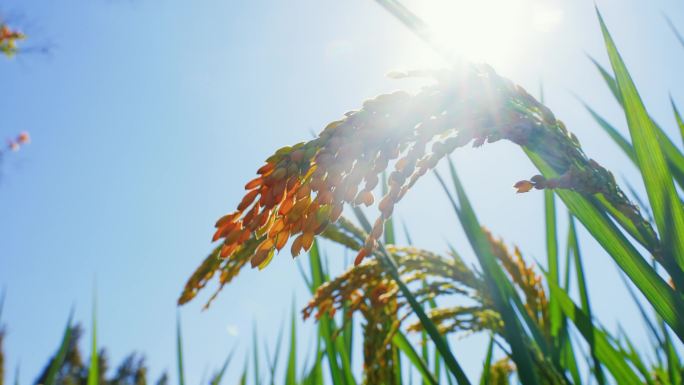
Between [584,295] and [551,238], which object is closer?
[584,295]

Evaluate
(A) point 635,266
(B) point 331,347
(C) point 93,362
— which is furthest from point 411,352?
(C) point 93,362

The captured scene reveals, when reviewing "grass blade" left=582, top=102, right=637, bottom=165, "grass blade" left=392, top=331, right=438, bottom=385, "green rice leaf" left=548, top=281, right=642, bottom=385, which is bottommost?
"green rice leaf" left=548, top=281, right=642, bottom=385

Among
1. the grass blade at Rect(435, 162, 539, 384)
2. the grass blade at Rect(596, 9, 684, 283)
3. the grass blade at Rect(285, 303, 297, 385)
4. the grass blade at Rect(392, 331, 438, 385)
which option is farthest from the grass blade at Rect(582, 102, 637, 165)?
the grass blade at Rect(285, 303, 297, 385)

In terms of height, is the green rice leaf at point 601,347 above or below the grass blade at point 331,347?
below

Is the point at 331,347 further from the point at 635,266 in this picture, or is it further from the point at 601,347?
the point at 635,266

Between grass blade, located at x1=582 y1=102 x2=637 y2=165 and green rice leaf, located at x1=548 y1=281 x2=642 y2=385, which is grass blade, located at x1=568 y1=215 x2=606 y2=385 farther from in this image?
grass blade, located at x1=582 y1=102 x2=637 y2=165

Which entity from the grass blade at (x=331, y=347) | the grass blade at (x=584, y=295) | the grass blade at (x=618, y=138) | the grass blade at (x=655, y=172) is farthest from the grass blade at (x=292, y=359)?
the grass blade at (x=655, y=172)

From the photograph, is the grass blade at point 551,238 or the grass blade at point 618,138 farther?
the grass blade at point 551,238

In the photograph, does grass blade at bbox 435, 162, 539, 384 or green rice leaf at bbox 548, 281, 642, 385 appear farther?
green rice leaf at bbox 548, 281, 642, 385

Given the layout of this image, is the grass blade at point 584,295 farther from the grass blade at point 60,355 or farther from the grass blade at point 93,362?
the grass blade at point 93,362

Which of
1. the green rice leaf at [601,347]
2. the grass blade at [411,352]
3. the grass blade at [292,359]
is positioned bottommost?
the green rice leaf at [601,347]

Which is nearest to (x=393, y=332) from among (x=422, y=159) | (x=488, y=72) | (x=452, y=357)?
(x=452, y=357)

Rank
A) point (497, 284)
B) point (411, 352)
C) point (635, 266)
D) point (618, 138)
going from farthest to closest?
point (411, 352), point (618, 138), point (497, 284), point (635, 266)

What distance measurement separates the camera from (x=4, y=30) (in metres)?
8.89
